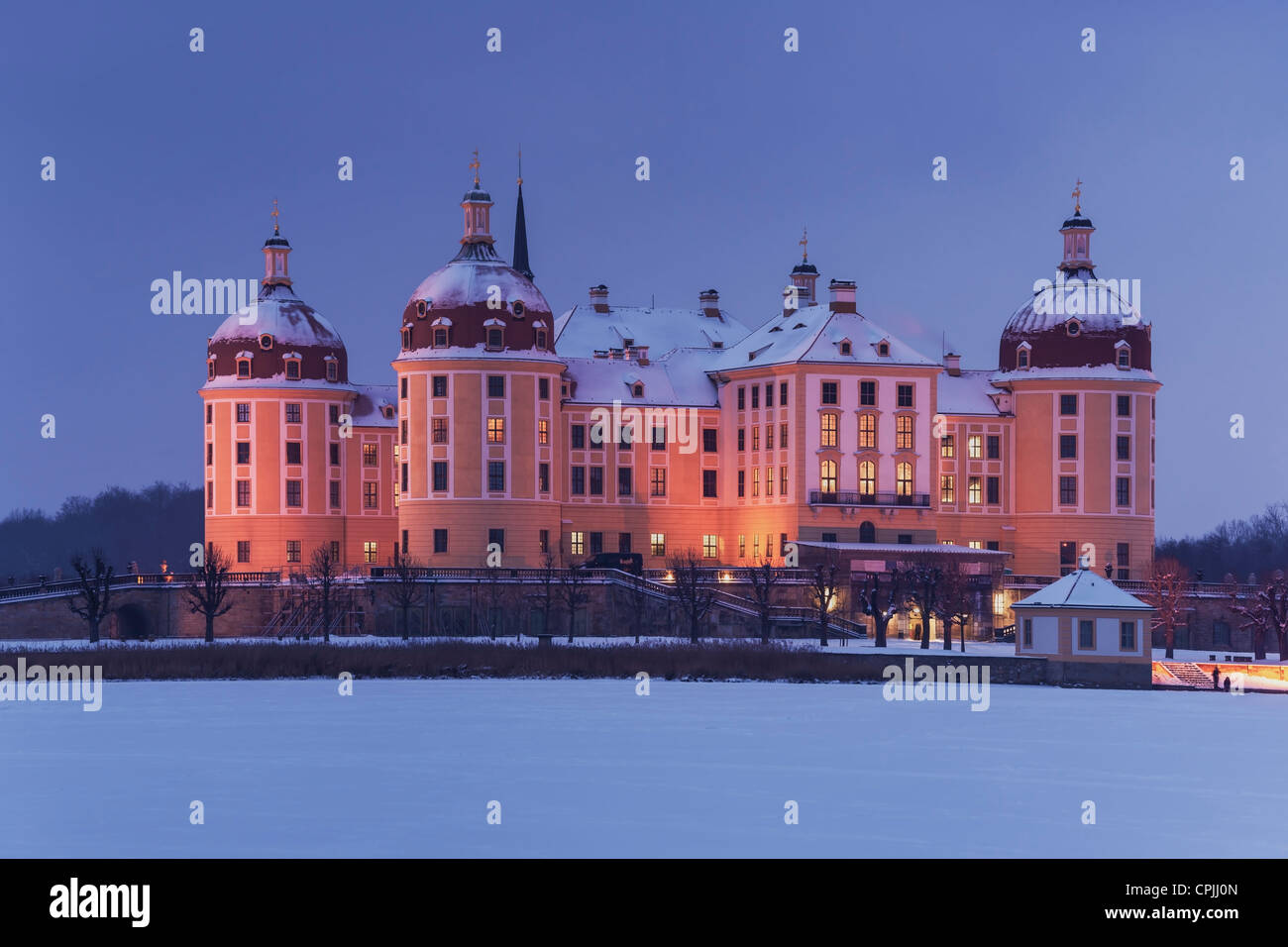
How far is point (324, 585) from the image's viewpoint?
81.9 m

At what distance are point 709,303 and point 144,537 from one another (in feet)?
252

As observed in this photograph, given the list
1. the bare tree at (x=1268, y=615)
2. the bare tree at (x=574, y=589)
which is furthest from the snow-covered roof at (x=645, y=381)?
the bare tree at (x=1268, y=615)

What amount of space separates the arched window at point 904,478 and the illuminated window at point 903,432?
79cm

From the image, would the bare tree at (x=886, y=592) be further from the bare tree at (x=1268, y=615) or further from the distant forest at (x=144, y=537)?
the distant forest at (x=144, y=537)

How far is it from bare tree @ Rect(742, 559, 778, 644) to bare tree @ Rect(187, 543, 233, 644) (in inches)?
821

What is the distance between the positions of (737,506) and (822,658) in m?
32.9

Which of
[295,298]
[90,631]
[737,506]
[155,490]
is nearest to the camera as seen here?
[90,631]

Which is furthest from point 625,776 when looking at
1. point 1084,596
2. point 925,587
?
point 925,587

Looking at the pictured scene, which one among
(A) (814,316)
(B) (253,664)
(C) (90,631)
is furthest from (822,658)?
(A) (814,316)

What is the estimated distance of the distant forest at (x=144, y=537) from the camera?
525 feet

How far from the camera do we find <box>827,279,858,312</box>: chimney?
97250 millimetres
